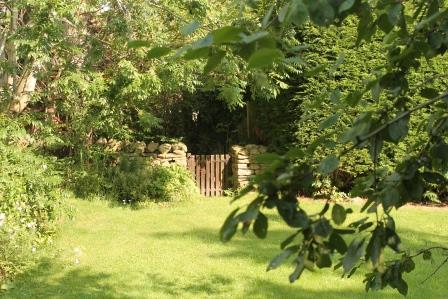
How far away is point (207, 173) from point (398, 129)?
9867 millimetres

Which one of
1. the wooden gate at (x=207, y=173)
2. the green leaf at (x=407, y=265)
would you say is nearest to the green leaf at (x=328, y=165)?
the green leaf at (x=407, y=265)

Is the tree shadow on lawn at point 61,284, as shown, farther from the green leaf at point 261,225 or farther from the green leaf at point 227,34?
the green leaf at point 227,34

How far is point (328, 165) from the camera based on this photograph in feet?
3.44

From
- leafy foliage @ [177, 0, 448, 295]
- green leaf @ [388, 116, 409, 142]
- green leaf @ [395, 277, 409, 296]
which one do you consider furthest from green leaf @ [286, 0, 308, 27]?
green leaf @ [395, 277, 409, 296]

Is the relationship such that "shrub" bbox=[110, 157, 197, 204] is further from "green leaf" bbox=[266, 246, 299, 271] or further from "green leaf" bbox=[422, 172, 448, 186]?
"green leaf" bbox=[266, 246, 299, 271]

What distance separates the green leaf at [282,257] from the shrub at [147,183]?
8623 millimetres

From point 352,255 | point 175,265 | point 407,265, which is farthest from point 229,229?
point 175,265

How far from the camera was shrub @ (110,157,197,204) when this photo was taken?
9.59m

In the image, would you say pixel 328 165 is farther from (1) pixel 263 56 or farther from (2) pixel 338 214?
(1) pixel 263 56

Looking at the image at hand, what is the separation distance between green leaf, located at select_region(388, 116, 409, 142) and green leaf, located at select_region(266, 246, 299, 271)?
0.31 meters

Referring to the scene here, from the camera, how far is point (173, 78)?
7680 mm

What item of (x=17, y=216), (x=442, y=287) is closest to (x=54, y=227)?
(x=17, y=216)

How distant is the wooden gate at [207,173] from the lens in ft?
35.8

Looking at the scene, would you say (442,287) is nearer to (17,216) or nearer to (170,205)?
(17,216)
